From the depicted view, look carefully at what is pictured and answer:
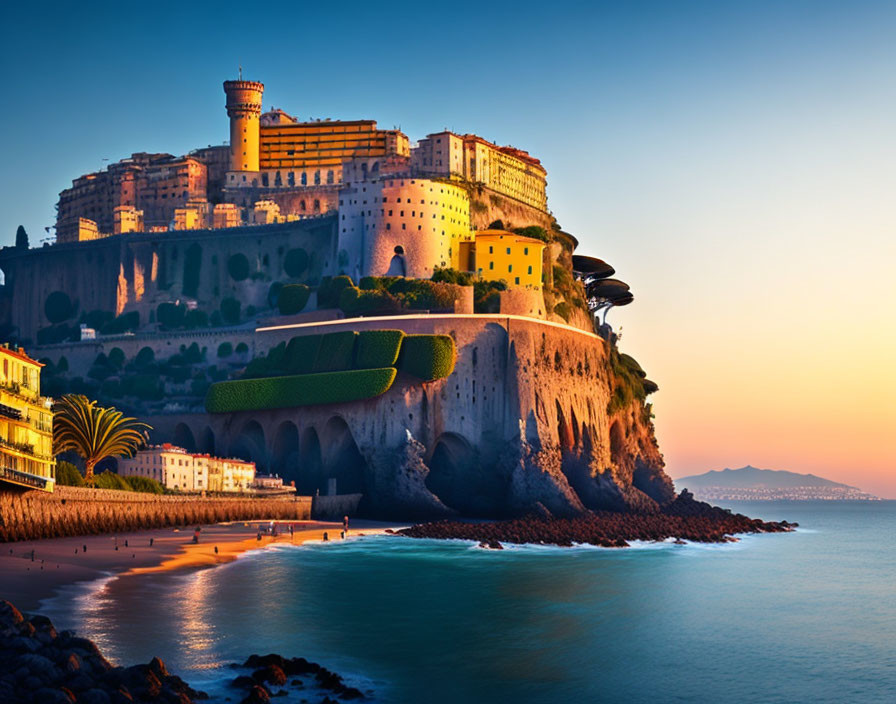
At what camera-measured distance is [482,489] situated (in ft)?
244

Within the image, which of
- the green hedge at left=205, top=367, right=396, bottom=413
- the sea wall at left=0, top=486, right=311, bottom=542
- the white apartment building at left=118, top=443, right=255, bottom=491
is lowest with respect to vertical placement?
the sea wall at left=0, top=486, right=311, bottom=542

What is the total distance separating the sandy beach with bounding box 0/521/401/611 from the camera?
117ft

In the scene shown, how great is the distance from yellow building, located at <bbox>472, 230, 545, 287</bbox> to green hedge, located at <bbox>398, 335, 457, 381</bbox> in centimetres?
1418

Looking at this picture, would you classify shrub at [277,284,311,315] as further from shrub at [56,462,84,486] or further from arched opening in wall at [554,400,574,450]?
shrub at [56,462,84,486]

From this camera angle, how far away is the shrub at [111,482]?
2245 inches

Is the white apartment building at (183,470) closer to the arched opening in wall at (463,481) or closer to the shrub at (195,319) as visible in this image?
the arched opening in wall at (463,481)

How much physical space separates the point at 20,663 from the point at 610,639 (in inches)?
746

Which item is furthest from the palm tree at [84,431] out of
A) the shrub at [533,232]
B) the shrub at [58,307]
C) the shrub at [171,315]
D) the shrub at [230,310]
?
the shrub at [533,232]

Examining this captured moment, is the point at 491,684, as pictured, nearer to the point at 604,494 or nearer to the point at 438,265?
the point at 604,494

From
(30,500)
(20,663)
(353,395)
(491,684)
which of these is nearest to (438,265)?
(353,395)

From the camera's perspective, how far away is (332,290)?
83500 mm

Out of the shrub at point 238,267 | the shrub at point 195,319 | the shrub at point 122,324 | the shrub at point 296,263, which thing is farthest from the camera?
Result: the shrub at point 238,267

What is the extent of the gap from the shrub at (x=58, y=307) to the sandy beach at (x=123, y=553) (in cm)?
4537

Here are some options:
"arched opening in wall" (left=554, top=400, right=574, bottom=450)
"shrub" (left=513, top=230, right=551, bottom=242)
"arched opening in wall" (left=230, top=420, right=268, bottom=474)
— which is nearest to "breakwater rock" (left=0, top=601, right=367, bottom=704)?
"arched opening in wall" (left=230, top=420, right=268, bottom=474)
